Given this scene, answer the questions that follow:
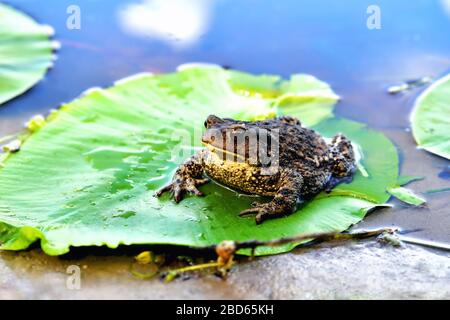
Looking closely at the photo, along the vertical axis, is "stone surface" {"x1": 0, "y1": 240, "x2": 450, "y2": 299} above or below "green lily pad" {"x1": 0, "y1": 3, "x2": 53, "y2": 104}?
below

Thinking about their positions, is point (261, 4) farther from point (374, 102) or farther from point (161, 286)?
point (161, 286)

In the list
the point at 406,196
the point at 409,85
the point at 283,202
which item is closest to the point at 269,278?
the point at 283,202

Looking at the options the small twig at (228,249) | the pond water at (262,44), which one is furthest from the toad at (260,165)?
the pond water at (262,44)

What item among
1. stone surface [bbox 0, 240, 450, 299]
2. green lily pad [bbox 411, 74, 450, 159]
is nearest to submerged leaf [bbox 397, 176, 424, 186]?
green lily pad [bbox 411, 74, 450, 159]

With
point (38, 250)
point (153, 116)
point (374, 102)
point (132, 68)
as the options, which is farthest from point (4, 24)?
point (374, 102)

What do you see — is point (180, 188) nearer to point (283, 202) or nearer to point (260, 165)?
point (260, 165)

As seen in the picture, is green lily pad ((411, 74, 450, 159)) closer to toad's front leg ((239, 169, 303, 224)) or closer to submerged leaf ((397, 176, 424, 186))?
submerged leaf ((397, 176, 424, 186))
